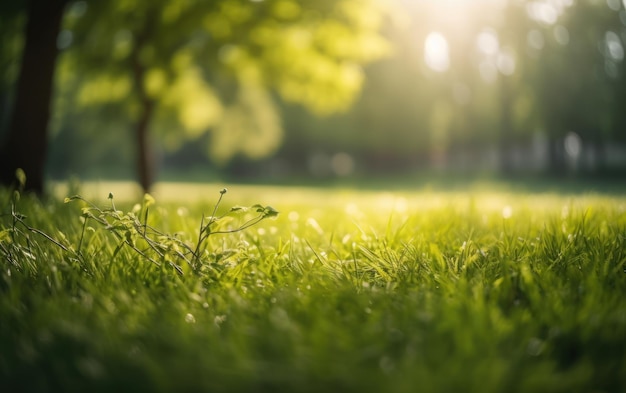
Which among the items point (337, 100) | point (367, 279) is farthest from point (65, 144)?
point (367, 279)

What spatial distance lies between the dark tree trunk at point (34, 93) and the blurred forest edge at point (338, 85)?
129cm

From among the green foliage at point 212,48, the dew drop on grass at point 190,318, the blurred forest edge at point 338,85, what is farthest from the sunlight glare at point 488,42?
the dew drop on grass at point 190,318

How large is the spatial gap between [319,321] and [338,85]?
11.6 m

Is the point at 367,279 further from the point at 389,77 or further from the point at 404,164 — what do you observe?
the point at 404,164

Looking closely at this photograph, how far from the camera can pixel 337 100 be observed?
1330 cm

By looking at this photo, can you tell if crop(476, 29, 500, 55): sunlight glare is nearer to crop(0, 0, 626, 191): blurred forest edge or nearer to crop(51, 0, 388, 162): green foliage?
crop(0, 0, 626, 191): blurred forest edge

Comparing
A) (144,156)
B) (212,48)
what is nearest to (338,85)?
(212,48)

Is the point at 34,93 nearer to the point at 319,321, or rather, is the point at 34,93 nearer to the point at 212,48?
the point at 212,48

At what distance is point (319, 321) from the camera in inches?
66.9

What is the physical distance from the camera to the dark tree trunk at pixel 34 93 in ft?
24.1

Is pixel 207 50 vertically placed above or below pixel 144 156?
above

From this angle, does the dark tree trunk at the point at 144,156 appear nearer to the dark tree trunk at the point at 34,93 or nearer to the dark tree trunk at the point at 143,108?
the dark tree trunk at the point at 143,108

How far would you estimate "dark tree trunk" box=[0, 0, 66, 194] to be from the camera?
7.36 meters

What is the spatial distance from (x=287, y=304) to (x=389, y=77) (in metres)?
→ 40.9
